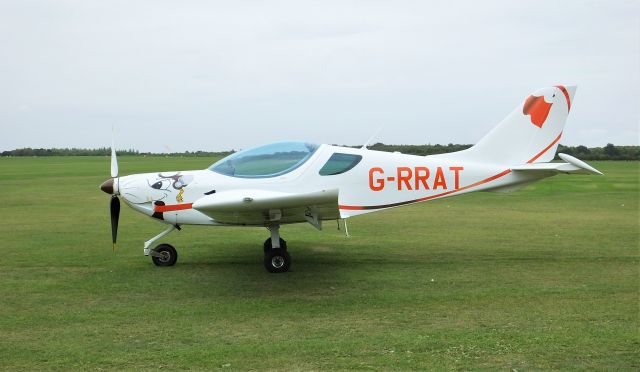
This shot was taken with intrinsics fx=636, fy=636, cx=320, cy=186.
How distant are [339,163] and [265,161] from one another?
111 cm

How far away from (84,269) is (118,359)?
4234 mm

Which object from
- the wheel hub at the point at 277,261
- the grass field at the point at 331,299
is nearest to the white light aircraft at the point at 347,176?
the wheel hub at the point at 277,261

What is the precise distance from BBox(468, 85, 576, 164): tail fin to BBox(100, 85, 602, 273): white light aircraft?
0.6 inches

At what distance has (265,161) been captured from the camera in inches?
365

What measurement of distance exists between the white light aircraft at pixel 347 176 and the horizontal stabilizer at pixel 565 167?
1 centimetres

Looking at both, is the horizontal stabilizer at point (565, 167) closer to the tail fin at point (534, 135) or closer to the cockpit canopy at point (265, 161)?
the tail fin at point (534, 135)

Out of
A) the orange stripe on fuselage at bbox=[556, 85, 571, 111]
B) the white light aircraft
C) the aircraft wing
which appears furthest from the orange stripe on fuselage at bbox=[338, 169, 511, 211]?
the orange stripe on fuselage at bbox=[556, 85, 571, 111]

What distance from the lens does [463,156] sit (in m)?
10.1

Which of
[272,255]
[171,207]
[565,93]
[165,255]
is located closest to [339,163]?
[272,255]

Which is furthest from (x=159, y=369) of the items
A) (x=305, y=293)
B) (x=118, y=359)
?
(x=305, y=293)

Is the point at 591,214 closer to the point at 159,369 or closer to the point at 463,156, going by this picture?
the point at 463,156

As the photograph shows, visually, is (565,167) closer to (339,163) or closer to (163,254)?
(339,163)

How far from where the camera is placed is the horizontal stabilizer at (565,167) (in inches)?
365

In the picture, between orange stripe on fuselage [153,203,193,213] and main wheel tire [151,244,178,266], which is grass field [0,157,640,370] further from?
orange stripe on fuselage [153,203,193,213]
